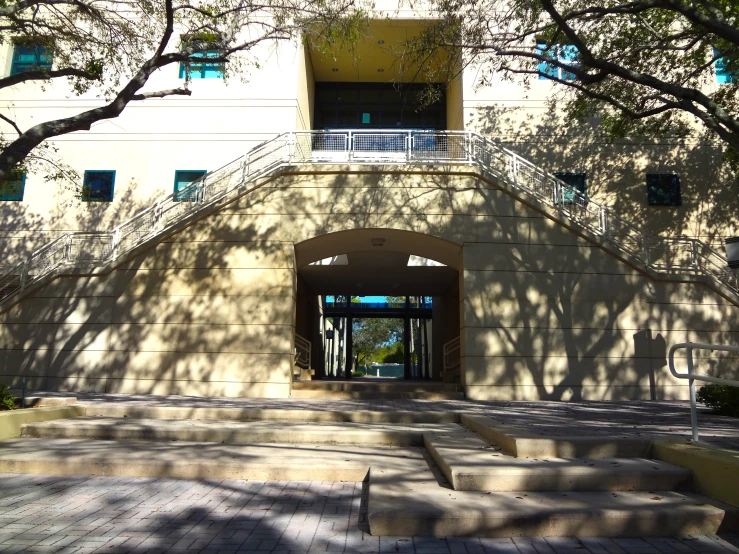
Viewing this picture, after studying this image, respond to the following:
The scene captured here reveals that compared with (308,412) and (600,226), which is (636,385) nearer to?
(600,226)

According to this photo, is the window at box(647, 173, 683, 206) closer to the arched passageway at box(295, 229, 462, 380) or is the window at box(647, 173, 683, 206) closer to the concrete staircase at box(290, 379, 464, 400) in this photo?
the arched passageway at box(295, 229, 462, 380)

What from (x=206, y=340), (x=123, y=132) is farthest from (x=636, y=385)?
(x=123, y=132)

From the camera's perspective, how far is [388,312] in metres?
21.8

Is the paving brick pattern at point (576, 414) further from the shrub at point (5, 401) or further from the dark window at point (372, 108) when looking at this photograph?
the dark window at point (372, 108)

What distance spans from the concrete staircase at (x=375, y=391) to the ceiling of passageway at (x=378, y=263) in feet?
10.2

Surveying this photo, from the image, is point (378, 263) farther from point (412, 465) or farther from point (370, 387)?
point (412, 465)

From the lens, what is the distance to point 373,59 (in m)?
18.4

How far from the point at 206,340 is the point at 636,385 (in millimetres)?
9626

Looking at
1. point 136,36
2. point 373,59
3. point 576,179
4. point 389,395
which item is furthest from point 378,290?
point 136,36

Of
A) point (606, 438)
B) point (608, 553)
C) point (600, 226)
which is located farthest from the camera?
point (600, 226)

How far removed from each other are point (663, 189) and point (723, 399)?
8588mm

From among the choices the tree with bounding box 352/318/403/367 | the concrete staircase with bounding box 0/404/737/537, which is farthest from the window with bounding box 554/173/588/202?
the tree with bounding box 352/318/403/367

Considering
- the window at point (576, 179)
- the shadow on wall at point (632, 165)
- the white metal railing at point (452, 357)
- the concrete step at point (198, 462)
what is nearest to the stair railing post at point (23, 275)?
the concrete step at point (198, 462)

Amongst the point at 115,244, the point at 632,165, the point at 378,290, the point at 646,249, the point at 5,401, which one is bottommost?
the point at 5,401
